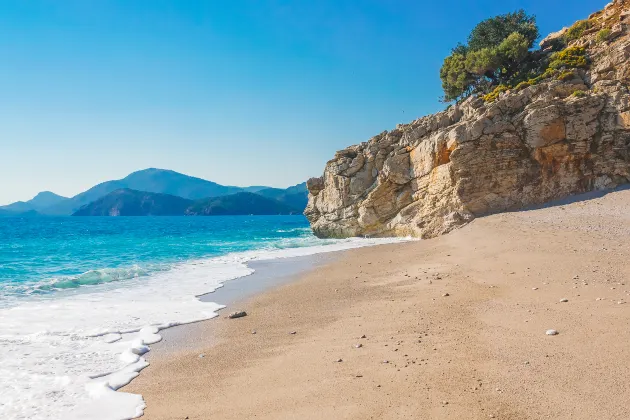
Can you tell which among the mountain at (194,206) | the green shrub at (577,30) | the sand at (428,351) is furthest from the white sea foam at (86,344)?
the mountain at (194,206)

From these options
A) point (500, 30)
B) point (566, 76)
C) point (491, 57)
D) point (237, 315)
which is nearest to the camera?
point (237, 315)

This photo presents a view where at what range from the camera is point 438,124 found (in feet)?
93.4

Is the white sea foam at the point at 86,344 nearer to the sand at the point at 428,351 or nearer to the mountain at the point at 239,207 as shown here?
the sand at the point at 428,351

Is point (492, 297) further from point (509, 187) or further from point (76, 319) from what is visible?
point (509, 187)

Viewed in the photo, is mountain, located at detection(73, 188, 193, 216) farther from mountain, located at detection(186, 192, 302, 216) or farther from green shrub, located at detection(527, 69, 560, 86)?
green shrub, located at detection(527, 69, 560, 86)

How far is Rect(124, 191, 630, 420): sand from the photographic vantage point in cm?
467

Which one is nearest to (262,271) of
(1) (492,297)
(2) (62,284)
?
(2) (62,284)

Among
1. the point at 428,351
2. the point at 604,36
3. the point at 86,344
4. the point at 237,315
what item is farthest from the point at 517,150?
the point at 86,344

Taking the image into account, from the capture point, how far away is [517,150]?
24.7 meters

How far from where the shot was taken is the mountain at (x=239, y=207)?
177 meters

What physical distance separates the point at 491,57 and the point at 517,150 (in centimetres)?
1567

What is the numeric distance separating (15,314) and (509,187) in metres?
25.1

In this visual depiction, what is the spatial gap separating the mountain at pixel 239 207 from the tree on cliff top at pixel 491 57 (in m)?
146

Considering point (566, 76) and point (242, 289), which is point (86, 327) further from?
point (566, 76)
